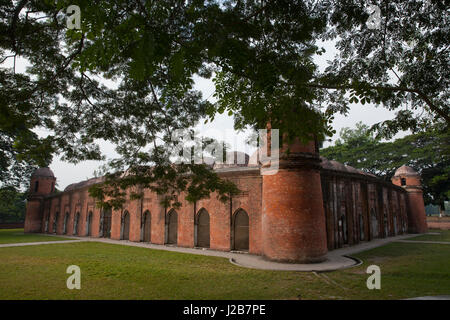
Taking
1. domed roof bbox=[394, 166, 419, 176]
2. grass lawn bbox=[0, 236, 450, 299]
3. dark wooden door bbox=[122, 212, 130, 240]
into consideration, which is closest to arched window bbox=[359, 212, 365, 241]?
Result: grass lawn bbox=[0, 236, 450, 299]

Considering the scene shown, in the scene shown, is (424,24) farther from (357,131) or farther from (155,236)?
(357,131)

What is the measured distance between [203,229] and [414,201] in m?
24.7

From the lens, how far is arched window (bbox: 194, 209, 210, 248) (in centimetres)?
1664

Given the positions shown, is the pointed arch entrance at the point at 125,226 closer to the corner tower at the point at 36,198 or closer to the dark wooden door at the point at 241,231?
the dark wooden door at the point at 241,231

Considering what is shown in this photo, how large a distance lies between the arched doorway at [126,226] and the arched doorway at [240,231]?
10894 millimetres

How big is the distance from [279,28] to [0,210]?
51.8 meters

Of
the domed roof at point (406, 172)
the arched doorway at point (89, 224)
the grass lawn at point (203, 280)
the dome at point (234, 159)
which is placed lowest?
the grass lawn at point (203, 280)

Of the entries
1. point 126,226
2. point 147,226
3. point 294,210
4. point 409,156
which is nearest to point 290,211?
point 294,210

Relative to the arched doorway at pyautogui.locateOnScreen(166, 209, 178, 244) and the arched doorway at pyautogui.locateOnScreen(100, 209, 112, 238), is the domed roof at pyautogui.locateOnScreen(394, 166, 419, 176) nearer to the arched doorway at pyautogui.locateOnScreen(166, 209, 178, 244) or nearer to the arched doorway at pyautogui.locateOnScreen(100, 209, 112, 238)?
the arched doorway at pyautogui.locateOnScreen(166, 209, 178, 244)

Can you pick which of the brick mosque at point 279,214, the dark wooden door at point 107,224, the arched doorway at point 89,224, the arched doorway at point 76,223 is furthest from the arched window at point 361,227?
the arched doorway at point 76,223

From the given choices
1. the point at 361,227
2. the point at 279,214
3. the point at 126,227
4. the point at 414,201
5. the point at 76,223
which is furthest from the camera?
the point at 414,201

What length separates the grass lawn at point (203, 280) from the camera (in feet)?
22.9

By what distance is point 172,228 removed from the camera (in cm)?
1870

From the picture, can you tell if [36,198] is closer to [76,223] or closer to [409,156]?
[76,223]
